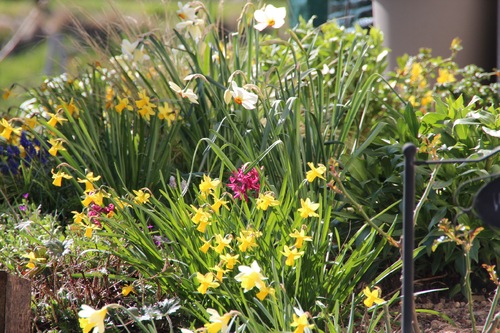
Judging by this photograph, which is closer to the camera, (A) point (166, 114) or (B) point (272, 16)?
(B) point (272, 16)

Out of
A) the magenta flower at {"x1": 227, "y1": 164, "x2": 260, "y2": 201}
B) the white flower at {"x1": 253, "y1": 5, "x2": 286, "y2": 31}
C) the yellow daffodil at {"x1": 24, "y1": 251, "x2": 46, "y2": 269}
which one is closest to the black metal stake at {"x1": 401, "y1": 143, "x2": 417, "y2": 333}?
the magenta flower at {"x1": 227, "y1": 164, "x2": 260, "y2": 201}

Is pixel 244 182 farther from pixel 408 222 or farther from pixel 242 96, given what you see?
pixel 408 222

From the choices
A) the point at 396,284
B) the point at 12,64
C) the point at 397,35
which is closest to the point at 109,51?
the point at 396,284

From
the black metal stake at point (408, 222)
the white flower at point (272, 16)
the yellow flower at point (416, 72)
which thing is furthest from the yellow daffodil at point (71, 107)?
the black metal stake at point (408, 222)

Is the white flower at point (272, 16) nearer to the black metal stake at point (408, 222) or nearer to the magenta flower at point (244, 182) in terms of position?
the magenta flower at point (244, 182)

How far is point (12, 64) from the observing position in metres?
14.4

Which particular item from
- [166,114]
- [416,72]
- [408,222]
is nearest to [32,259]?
[166,114]

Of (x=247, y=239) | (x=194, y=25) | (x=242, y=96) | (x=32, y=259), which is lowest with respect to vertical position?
(x=32, y=259)

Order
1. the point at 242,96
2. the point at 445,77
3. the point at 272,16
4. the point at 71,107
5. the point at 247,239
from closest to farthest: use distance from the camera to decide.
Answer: the point at 247,239 → the point at 242,96 → the point at 272,16 → the point at 71,107 → the point at 445,77

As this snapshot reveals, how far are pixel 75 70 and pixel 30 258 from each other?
1.83m

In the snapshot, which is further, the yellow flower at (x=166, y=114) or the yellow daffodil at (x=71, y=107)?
the yellow daffodil at (x=71, y=107)

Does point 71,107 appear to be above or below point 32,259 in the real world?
above

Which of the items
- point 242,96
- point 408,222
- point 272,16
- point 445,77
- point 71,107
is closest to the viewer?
point 408,222

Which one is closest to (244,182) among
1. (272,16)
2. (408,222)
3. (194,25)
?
(272,16)
